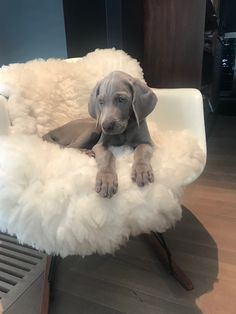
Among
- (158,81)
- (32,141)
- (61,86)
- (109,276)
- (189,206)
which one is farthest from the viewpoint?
(158,81)

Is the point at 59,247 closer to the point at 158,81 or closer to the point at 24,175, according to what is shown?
the point at 24,175

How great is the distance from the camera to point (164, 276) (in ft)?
3.82

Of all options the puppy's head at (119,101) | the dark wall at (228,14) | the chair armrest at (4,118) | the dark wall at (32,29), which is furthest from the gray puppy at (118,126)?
the dark wall at (228,14)

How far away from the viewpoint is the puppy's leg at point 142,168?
Result: 86cm

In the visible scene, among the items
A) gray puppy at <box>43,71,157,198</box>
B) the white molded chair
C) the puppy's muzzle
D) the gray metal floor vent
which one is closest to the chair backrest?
the white molded chair

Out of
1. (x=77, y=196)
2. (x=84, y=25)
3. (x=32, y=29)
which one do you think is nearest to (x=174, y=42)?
(x=84, y=25)

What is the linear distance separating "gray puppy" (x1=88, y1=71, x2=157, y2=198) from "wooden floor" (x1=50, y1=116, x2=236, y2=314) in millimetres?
461

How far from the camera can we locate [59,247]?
79cm

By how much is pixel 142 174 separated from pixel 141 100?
0.26 metres

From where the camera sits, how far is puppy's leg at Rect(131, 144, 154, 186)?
2.83ft

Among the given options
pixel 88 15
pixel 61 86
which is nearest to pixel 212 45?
pixel 88 15

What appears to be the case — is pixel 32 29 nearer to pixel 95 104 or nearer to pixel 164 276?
pixel 95 104

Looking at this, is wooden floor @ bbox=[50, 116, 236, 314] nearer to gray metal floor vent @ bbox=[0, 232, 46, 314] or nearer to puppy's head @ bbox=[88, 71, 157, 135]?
gray metal floor vent @ bbox=[0, 232, 46, 314]

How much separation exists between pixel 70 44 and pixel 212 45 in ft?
3.87
